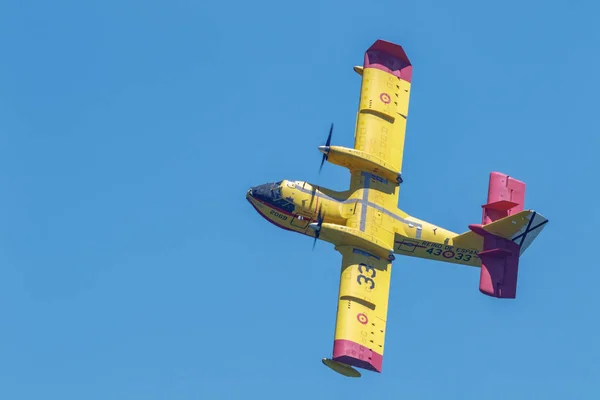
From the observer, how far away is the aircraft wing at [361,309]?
95812 mm

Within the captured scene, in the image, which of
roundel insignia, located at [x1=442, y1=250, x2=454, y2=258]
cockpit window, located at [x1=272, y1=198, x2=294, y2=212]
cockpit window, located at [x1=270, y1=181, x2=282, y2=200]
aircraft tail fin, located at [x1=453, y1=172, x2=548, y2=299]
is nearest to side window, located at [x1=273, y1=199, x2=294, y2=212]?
cockpit window, located at [x1=272, y1=198, x2=294, y2=212]

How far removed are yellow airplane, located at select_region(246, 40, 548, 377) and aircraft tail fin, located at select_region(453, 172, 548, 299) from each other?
71mm

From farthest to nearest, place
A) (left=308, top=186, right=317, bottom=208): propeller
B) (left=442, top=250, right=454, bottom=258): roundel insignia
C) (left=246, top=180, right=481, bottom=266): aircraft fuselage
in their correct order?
(left=442, top=250, right=454, bottom=258): roundel insignia → (left=308, top=186, right=317, bottom=208): propeller → (left=246, top=180, right=481, bottom=266): aircraft fuselage

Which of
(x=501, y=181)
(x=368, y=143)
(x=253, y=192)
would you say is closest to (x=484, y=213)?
(x=501, y=181)

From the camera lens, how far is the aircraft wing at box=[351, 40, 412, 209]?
10219 cm

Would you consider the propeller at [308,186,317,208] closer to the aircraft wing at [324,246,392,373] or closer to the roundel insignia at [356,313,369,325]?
the aircraft wing at [324,246,392,373]

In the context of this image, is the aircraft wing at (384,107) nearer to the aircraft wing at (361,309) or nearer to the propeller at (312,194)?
the propeller at (312,194)

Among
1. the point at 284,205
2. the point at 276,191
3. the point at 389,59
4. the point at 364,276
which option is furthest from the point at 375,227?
the point at 389,59

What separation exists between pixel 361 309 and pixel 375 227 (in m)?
6.20

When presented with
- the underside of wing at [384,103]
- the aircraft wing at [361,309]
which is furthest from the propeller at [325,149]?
the aircraft wing at [361,309]

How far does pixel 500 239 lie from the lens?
100500 millimetres

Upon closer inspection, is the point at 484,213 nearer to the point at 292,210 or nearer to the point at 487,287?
the point at 487,287

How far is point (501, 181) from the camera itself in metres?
103

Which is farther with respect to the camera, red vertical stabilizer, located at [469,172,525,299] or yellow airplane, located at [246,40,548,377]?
red vertical stabilizer, located at [469,172,525,299]
